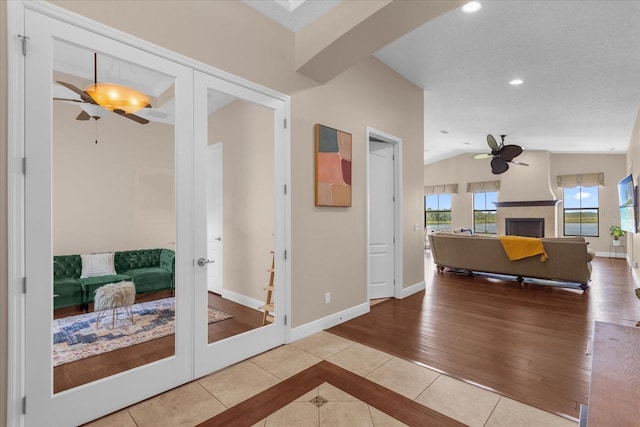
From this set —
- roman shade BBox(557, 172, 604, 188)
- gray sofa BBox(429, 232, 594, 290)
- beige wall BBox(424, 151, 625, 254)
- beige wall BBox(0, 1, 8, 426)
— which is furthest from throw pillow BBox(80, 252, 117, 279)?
roman shade BBox(557, 172, 604, 188)

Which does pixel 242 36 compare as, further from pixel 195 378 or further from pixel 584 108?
pixel 584 108

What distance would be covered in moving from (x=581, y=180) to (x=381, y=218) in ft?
29.1

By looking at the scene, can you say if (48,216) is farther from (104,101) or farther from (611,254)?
(611,254)

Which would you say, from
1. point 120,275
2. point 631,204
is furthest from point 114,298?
point 631,204

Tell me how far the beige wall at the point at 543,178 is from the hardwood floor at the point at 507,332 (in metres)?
4.86

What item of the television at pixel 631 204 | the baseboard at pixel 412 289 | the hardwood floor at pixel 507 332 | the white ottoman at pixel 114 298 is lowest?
the hardwood floor at pixel 507 332

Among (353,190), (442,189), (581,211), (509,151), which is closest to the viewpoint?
(353,190)

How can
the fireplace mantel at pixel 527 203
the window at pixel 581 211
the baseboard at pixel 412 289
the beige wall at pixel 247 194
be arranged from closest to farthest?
the beige wall at pixel 247 194 < the baseboard at pixel 412 289 < the fireplace mantel at pixel 527 203 < the window at pixel 581 211

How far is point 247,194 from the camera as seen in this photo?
9.77 feet

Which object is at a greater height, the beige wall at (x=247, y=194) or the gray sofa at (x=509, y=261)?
the beige wall at (x=247, y=194)

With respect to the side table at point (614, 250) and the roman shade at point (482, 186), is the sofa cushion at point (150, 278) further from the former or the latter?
the side table at point (614, 250)

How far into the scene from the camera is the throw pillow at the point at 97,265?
201cm

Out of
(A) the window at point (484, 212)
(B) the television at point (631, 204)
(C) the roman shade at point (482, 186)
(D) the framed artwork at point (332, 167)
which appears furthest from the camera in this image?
(A) the window at point (484, 212)

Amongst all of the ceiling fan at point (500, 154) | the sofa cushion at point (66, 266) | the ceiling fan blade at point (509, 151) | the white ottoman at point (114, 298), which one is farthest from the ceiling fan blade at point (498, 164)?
the sofa cushion at point (66, 266)
